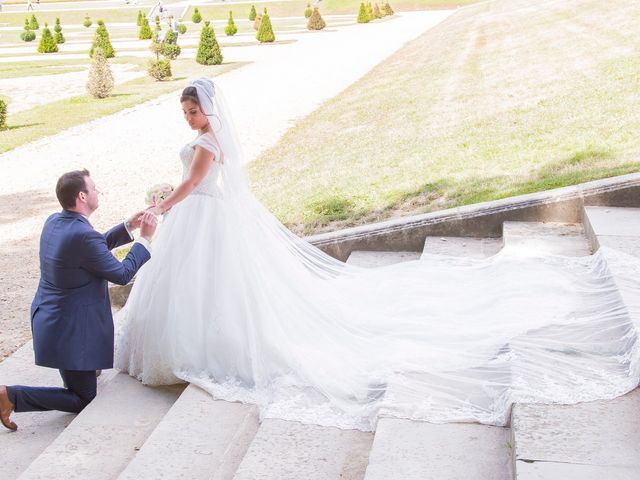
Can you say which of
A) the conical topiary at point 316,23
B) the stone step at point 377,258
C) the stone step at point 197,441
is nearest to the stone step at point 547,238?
the stone step at point 377,258

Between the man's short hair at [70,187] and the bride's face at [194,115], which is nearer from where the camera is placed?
the man's short hair at [70,187]

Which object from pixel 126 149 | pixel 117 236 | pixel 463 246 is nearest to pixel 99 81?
pixel 126 149

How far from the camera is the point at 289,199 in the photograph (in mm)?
9109

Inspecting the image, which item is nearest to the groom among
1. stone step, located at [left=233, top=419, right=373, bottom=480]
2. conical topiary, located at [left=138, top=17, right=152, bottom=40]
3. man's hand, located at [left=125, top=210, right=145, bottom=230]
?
man's hand, located at [left=125, top=210, right=145, bottom=230]

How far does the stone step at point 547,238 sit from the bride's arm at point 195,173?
230cm

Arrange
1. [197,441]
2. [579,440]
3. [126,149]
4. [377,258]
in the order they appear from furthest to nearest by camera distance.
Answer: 1. [126,149]
2. [377,258]
3. [197,441]
4. [579,440]

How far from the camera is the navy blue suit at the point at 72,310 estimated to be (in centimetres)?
466

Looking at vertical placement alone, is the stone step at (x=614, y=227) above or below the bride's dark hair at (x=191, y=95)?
below

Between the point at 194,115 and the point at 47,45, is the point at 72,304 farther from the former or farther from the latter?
the point at 47,45

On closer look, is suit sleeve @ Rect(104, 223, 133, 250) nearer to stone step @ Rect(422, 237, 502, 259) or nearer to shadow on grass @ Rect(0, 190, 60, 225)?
stone step @ Rect(422, 237, 502, 259)

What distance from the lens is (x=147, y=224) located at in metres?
4.93

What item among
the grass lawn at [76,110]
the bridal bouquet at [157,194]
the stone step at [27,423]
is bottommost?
the grass lawn at [76,110]

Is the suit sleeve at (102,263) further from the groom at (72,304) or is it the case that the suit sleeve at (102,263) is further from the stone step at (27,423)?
the stone step at (27,423)

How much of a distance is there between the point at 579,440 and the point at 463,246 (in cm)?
330
